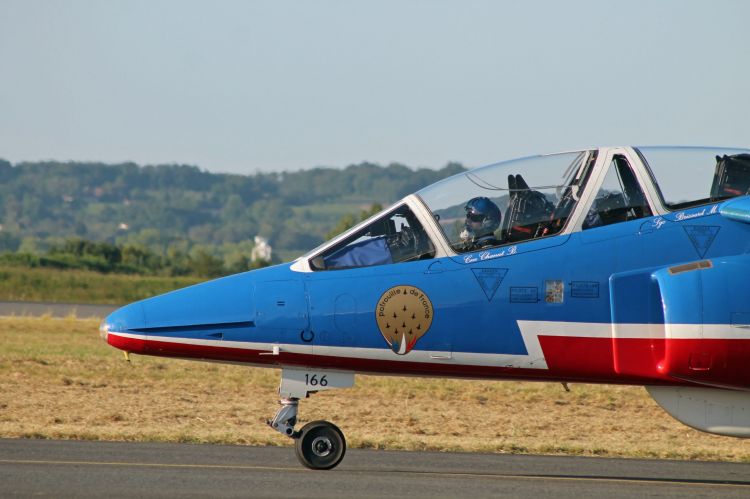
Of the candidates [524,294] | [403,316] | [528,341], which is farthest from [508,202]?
[403,316]

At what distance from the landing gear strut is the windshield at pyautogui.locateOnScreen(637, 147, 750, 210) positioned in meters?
3.34

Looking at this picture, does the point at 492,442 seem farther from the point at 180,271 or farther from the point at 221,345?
the point at 180,271

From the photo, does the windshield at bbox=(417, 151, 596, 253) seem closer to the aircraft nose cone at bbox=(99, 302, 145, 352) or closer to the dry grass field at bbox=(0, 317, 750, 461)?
the aircraft nose cone at bbox=(99, 302, 145, 352)

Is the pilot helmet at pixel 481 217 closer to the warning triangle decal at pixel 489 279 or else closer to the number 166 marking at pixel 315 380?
the warning triangle decal at pixel 489 279

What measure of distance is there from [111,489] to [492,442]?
623cm

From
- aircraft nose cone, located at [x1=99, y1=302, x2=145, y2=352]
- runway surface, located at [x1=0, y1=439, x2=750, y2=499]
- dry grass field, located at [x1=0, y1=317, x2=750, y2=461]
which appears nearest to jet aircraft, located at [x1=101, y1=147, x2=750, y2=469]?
aircraft nose cone, located at [x1=99, y1=302, x2=145, y2=352]

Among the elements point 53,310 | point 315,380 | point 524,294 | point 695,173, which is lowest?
point 315,380

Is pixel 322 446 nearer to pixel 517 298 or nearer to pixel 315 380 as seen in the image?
pixel 315 380

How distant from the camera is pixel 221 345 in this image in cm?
1015

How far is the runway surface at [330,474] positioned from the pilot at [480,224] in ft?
7.18

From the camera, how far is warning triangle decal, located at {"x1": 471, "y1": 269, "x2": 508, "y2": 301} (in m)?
10.3

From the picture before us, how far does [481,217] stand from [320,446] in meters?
2.53

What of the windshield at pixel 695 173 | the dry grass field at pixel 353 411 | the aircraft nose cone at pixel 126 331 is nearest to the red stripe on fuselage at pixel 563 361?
the aircraft nose cone at pixel 126 331

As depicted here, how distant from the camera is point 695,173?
10680mm
